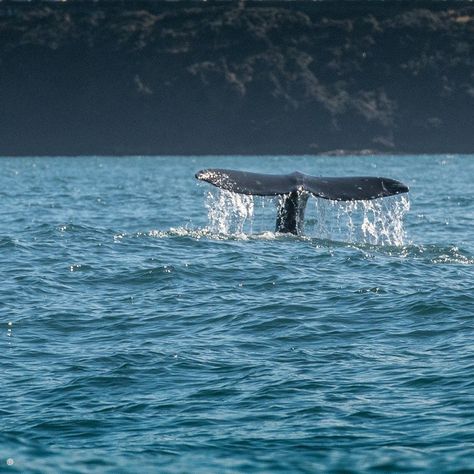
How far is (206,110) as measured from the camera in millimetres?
116000

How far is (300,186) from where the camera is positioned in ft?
65.6

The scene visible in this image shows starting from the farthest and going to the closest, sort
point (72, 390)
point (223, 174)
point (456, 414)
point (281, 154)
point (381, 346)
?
point (281, 154), point (223, 174), point (381, 346), point (72, 390), point (456, 414)

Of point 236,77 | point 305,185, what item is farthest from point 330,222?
point 236,77

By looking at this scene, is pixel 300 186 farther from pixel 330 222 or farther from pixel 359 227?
pixel 330 222

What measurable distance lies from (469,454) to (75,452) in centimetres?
300

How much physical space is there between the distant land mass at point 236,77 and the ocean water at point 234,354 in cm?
9058

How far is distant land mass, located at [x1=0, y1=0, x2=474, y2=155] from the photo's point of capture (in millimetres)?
113875

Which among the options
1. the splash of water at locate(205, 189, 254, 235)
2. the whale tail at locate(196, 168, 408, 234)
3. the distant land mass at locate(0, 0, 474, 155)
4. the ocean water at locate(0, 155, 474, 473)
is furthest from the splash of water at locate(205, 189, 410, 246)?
the distant land mass at locate(0, 0, 474, 155)

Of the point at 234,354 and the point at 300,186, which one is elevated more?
the point at 300,186

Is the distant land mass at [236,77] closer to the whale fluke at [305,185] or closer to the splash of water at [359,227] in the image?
the splash of water at [359,227]

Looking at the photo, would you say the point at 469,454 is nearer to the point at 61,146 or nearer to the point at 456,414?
the point at 456,414

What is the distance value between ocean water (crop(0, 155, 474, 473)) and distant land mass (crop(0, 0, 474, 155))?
90585mm

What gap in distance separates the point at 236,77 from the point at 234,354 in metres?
107

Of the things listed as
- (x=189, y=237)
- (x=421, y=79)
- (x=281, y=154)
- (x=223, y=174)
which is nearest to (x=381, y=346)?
(x=223, y=174)
